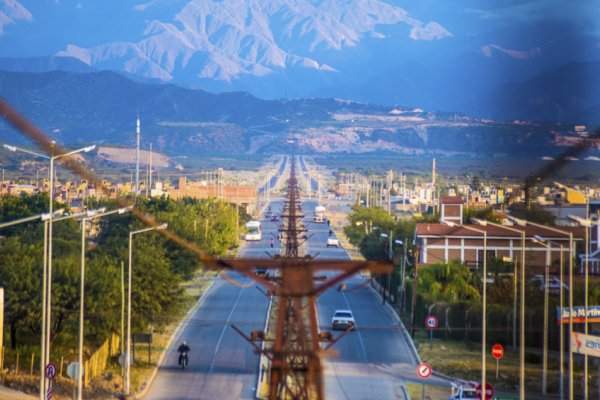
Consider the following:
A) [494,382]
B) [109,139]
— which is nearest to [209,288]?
[494,382]

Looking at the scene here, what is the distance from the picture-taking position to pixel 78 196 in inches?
2965

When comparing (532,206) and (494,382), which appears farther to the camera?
(532,206)

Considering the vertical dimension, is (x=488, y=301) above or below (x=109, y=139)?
below

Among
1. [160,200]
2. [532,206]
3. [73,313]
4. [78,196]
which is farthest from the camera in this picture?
[78,196]

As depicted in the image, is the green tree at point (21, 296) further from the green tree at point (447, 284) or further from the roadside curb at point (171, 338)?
the green tree at point (447, 284)

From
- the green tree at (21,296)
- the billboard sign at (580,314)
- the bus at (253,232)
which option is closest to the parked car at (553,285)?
the billboard sign at (580,314)

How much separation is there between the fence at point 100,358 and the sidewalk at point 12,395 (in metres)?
2.05

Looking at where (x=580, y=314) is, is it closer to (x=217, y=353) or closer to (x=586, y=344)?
(x=586, y=344)

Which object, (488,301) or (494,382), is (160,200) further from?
(494,382)

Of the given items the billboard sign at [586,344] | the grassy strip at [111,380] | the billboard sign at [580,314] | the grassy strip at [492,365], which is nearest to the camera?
the billboard sign at [586,344]

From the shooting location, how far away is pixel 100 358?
24.3m

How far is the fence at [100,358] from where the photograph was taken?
22.9m

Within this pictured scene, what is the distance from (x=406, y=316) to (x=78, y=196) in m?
44.1

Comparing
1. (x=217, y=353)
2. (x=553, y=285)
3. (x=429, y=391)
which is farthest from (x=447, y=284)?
(x=429, y=391)
